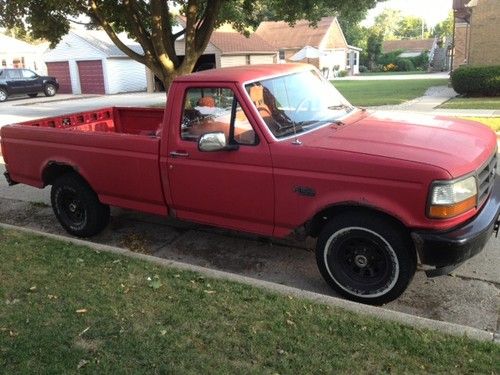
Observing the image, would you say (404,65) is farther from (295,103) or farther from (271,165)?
(271,165)

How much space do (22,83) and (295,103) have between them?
1107 inches

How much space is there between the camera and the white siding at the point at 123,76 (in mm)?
33156

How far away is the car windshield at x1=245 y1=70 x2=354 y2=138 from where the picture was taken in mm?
4305

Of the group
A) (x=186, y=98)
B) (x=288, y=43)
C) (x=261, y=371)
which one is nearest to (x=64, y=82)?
(x=288, y=43)

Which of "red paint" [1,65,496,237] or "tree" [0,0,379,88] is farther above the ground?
"tree" [0,0,379,88]

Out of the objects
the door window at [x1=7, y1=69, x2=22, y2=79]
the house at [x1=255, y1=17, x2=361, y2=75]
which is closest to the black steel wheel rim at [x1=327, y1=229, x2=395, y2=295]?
the door window at [x1=7, y1=69, x2=22, y2=79]

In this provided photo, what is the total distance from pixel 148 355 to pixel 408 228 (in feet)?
6.62

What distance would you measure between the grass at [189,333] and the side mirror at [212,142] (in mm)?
1084

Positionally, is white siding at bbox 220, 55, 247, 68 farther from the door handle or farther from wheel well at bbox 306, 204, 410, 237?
wheel well at bbox 306, 204, 410, 237

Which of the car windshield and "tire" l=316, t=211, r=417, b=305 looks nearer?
"tire" l=316, t=211, r=417, b=305

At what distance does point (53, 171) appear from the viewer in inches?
231

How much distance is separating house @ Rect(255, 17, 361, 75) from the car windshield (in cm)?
4561

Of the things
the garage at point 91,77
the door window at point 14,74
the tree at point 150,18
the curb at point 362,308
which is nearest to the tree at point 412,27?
the garage at point 91,77

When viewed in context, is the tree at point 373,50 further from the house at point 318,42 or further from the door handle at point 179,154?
the door handle at point 179,154
